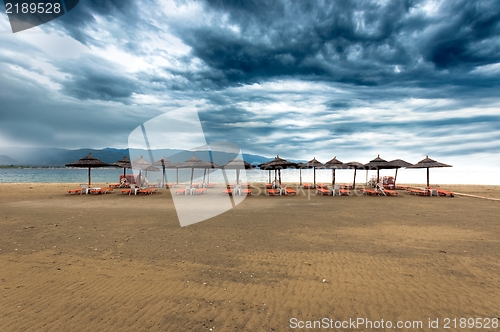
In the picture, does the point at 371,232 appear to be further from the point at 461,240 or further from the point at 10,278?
the point at 10,278

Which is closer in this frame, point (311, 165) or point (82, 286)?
point (82, 286)

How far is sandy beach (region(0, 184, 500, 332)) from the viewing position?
9.95ft

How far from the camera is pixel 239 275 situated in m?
→ 4.14

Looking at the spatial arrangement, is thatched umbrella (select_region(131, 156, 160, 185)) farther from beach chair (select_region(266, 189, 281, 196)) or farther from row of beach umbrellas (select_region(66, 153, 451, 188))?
beach chair (select_region(266, 189, 281, 196))

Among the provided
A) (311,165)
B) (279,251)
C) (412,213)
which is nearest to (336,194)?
(311,165)

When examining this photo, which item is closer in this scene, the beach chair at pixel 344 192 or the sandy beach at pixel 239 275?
the sandy beach at pixel 239 275

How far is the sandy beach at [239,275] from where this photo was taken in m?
3.03

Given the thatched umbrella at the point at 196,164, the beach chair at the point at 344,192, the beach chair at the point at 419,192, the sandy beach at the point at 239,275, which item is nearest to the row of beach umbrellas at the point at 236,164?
the thatched umbrella at the point at 196,164

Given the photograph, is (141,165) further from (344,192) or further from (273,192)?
(344,192)

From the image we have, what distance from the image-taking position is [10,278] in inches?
154

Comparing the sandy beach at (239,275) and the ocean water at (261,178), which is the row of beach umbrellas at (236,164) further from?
the sandy beach at (239,275)

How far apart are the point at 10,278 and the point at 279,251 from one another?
4.59 meters

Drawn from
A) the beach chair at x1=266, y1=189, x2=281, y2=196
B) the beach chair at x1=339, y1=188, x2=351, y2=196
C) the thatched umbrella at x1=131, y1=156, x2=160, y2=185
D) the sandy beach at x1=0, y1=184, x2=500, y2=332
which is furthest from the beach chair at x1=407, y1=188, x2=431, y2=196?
the thatched umbrella at x1=131, y1=156, x2=160, y2=185

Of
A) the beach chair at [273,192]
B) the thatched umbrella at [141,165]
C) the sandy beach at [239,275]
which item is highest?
the thatched umbrella at [141,165]
